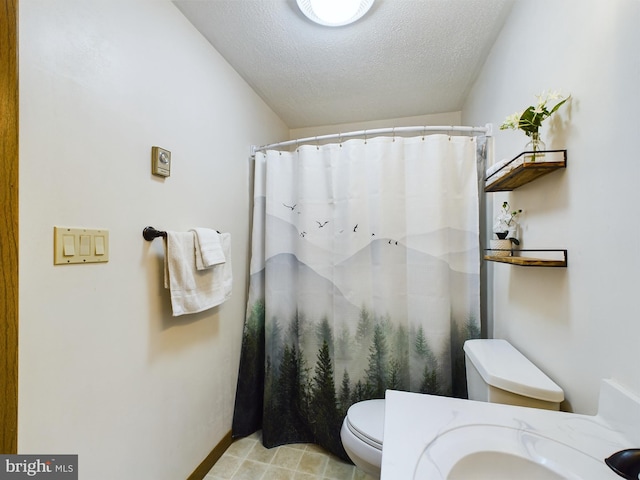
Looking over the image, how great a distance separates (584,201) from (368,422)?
120cm

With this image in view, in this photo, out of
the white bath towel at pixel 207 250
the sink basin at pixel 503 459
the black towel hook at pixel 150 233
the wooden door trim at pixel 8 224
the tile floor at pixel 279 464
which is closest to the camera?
the sink basin at pixel 503 459

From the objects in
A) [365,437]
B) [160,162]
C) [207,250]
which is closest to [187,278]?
[207,250]

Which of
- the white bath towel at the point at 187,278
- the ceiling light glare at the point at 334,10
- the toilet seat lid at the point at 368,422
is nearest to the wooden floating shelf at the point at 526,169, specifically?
the ceiling light glare at the point at 334,10

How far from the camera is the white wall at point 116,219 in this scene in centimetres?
75

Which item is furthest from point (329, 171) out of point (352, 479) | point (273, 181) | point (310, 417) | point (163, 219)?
point (352, 479)

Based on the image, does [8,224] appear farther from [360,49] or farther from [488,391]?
[360,49]

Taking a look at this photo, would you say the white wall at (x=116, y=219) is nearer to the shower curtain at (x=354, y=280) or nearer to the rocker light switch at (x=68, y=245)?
the rocker light switch at (x=68, y=245)

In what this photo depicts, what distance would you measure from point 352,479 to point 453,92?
2.55 metres

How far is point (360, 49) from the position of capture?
1480 mm

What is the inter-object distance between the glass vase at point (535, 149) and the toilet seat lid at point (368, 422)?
1.24 metres

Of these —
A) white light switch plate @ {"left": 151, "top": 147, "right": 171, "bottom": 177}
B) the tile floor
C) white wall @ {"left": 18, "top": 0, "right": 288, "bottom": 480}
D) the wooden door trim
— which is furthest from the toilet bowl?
white light switch plate @ {"left": 151, "top": 147, "right": 171, "bottom": 177}

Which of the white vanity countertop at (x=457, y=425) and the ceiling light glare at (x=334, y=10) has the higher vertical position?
the ceiling light glare at (x=334, y=10)

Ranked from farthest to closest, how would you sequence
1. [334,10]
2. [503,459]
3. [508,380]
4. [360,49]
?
[360,49] < [334,10] < [508,380] < [503,459]

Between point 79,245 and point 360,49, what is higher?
point 360,49
